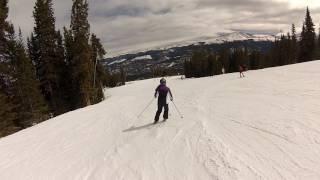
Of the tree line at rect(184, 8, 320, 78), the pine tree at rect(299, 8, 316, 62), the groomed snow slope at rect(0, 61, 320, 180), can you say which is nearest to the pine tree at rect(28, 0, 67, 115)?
the groomed snow slope at rect(0, 61, 320, 180)

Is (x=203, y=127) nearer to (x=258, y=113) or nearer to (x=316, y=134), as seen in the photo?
(x=258, y=113)

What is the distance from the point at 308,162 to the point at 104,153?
716 cm

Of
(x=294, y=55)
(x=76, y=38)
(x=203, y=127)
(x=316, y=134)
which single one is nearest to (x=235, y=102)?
(x=203, y=127)

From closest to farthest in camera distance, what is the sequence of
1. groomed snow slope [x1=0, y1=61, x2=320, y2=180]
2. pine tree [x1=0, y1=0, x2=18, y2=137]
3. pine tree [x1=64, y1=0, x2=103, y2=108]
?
groomed snow slope [x1=0, y1=61, x2=320, y2=180] → pine tree [x1=0, y1=0, x2=18, y2=137] → pine tree [x1=64, y1=0, x2=103, y2=108]

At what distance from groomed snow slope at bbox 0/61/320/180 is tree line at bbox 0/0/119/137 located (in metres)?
24.2

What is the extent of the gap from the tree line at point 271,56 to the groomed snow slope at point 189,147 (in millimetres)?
76839

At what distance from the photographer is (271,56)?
114875 millimetres

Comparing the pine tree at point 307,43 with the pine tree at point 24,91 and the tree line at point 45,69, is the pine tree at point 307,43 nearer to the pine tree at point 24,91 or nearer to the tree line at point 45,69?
the tree line at point 45,69

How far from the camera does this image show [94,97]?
5584cm

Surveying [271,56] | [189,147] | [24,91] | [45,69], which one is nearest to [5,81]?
[24,91]

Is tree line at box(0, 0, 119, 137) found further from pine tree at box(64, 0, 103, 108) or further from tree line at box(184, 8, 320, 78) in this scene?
tree line at box(184, 8, 320, 78)

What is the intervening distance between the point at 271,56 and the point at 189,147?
107 m

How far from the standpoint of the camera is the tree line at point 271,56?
92938mm

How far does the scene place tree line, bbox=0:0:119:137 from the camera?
148 ft
